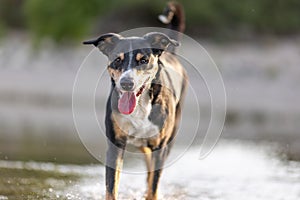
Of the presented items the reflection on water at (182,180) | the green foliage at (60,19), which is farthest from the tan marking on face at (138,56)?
the green foliage at (60,19)

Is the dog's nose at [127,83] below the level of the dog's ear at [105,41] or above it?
below

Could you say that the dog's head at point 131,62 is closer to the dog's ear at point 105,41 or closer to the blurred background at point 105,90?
the dog's ear at point 105,41

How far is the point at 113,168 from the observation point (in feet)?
26.9

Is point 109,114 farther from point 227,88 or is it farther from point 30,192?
point 227,88

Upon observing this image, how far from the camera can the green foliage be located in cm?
2648

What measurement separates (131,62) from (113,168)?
109cm

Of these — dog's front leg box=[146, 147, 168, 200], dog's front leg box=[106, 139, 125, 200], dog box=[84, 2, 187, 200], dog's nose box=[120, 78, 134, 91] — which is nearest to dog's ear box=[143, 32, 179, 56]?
dog box=[84, 2, 187, 200]

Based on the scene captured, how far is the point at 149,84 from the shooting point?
26.6ft

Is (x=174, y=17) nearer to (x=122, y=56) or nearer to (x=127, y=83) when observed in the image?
(x=122, y=56)

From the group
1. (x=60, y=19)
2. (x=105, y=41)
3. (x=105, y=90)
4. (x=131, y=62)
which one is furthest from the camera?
(x=60, y=19)

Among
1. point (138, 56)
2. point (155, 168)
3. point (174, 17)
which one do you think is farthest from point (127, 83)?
point (174, 17)

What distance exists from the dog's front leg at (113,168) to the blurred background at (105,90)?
0.92 meters

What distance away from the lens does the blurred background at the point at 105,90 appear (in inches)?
504

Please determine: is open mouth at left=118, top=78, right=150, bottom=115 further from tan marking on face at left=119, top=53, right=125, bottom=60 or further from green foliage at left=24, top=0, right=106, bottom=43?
green foliage at left=24, top=0, right=106, bottom=43
